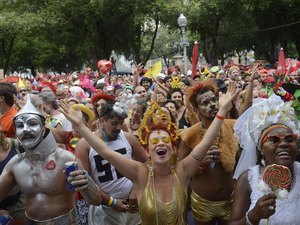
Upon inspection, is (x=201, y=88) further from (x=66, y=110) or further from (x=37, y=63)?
(x=37, y=63)

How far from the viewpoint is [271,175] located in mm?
3014

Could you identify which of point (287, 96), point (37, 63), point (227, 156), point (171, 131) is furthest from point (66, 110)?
point (37, 63)

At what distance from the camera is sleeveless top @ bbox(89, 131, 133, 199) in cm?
475

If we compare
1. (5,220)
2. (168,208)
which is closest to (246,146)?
(168,208)

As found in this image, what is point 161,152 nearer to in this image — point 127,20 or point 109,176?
point 109,176

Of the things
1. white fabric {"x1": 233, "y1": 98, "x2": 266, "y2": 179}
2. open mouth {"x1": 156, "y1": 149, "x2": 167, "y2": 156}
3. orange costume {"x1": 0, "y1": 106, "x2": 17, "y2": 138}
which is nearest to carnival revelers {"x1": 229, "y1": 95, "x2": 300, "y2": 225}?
white fabric {"x1": 233, "y1": 98, "x2": 266, "y2": 179}

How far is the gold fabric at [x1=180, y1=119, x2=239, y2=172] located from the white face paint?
1.53 meters

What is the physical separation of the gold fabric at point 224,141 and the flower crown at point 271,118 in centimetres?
122

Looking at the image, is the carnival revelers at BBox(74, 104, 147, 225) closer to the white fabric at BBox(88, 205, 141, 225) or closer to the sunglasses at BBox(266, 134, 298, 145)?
the white fabric at BBox(88, 205, 141, 225)

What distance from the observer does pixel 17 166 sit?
3.87m

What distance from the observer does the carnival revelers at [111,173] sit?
4727 millimetres

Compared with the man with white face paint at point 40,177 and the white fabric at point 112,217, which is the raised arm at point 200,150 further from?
the white fabric at point 112,217

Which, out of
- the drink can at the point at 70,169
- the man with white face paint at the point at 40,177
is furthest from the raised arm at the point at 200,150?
the drink can at the point at 70,169

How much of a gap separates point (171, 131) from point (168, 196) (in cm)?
54
